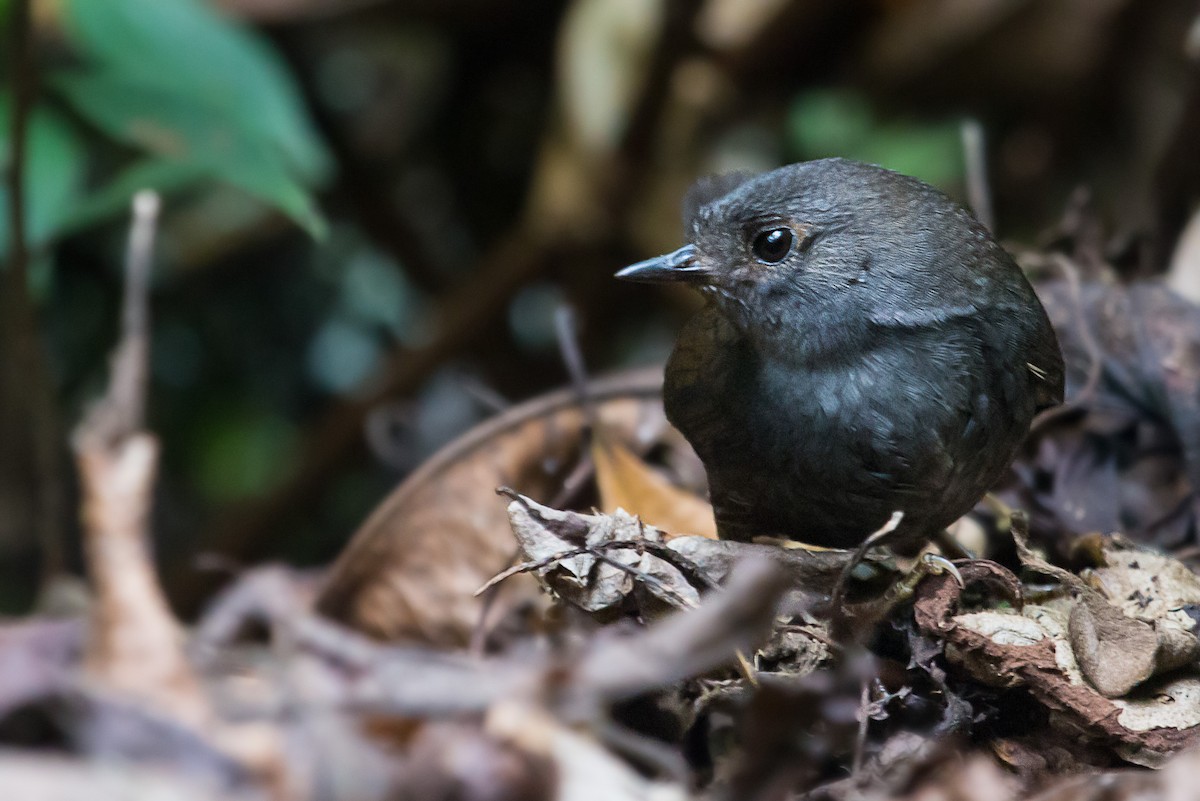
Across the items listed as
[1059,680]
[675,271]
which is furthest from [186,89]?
[1059,680]

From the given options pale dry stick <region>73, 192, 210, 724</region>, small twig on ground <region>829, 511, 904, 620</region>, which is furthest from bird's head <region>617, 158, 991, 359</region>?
pale dry stick <region>73, 192, 210, 724</region>

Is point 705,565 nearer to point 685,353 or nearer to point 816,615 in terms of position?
point 816,615

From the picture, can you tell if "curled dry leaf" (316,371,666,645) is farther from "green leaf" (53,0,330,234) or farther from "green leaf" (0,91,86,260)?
"green leaf" (0,91,86,260)

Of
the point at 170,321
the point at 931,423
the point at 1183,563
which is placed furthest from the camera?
the point at 170,321

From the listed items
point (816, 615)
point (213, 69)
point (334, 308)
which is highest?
point (213, 69)

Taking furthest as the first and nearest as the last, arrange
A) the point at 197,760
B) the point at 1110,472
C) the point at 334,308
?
the point at 334,308 < the point at 1110,472 < the point at 197,760

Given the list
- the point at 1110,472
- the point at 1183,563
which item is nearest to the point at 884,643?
the point at 1183,563

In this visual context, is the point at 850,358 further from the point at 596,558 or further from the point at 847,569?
the point at 596,558
